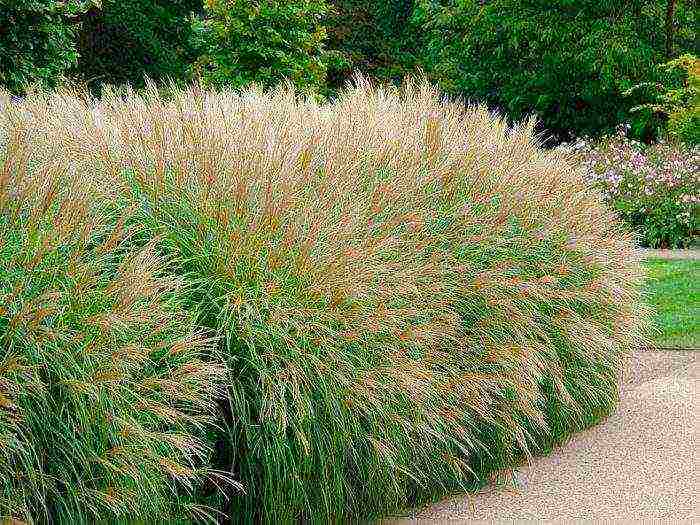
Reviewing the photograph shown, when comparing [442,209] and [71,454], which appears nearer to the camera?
[71,454]

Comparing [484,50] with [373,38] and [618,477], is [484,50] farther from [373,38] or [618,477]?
[618,477]

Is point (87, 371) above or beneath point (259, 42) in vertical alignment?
above

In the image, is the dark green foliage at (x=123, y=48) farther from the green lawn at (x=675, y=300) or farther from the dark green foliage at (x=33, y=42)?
the green lawn at (x=675, y=300)

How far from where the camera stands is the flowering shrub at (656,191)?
43.1ft

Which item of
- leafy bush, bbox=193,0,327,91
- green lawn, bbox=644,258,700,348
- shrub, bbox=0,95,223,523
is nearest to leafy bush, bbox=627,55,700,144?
green lawn, bbox=644,258,700,348

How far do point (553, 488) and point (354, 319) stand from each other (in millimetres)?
1444

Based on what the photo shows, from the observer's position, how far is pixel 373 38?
2616 centimetres

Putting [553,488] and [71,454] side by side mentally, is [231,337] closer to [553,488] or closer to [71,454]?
[71,454]

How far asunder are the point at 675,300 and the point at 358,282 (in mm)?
5975

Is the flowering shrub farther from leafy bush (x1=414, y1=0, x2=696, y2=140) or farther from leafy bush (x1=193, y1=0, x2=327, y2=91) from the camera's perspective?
leafy bush (x1=414, y1=0, x2=696, y2=140)

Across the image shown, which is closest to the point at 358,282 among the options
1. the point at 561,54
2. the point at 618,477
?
the point at 618,477

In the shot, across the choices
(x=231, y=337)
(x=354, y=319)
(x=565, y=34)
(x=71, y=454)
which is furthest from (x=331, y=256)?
(x=565, y=34)

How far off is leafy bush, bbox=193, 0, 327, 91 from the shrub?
39.8 feet

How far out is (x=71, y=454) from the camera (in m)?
3.28
